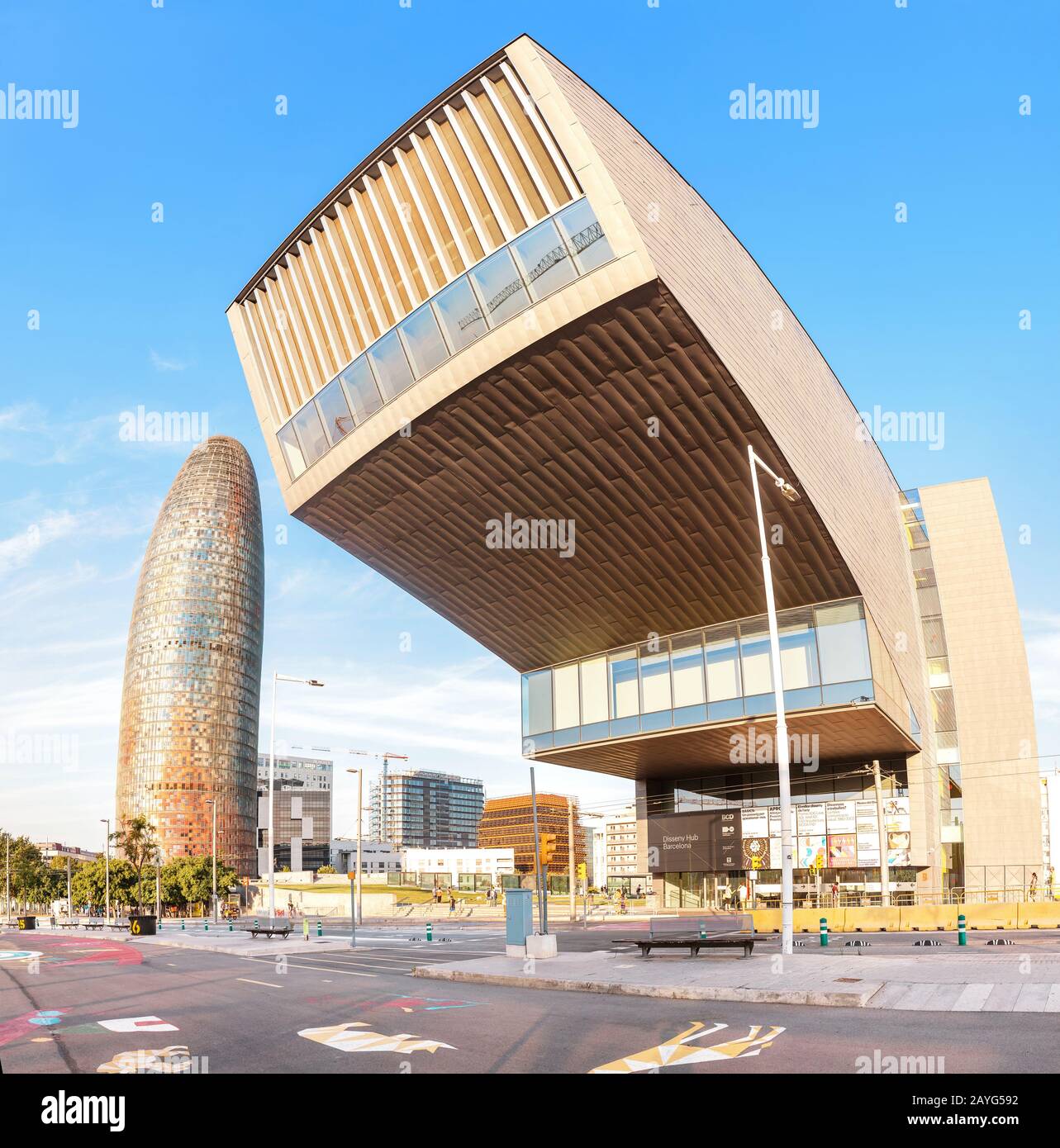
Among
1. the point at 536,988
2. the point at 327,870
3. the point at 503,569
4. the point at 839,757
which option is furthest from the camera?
the point at 327,870

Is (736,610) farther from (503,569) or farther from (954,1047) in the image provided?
(954,1047)

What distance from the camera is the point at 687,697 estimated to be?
131 feet

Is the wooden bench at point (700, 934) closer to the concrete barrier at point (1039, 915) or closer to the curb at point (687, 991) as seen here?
the curb at point (687, 991)

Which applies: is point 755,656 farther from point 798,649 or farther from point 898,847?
point 898,847

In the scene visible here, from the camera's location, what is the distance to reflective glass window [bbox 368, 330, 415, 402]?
3020 cm

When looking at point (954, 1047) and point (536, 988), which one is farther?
point (536, 988)

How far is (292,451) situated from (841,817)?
96.3ft

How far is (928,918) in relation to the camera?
3562 cm

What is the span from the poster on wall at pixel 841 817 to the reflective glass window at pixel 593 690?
39.6 ft

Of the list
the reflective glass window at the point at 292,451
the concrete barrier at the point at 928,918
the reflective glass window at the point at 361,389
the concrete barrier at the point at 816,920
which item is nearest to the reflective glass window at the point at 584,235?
the reflective glass window at the point at 361,389

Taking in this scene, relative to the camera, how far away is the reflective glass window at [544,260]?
25.9 meters

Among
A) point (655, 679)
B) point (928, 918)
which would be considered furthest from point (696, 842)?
point (928, 918)
